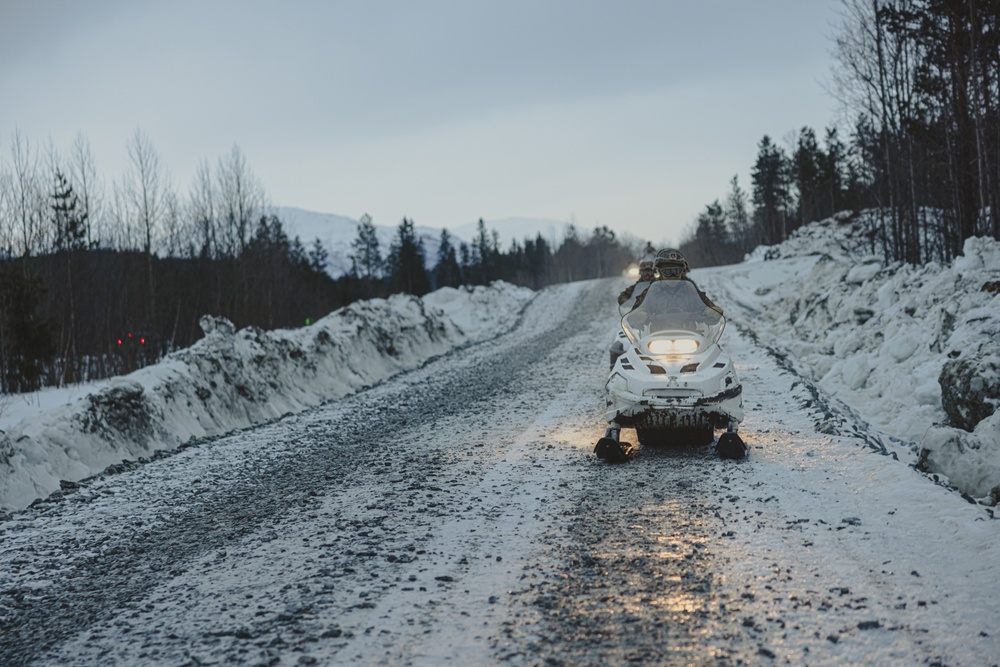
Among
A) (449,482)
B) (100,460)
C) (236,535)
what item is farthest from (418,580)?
(100,460)

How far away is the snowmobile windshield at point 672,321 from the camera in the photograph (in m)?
7.86

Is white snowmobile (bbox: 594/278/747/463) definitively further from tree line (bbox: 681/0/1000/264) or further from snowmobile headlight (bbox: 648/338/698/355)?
tree line (bbox: 681/0/1000/264)

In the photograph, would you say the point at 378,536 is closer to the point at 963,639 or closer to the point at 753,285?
the point at 963,639

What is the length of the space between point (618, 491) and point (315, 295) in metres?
66.8

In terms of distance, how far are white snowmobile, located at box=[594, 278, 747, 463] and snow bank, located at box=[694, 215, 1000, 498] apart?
1.91m

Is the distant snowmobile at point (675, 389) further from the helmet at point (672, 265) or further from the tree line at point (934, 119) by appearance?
the tree line at point (934, 119)

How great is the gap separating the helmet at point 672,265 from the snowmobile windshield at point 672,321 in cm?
32

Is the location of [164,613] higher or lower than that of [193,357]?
lower

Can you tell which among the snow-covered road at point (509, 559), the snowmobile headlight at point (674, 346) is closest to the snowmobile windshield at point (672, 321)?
the snowmobile headlight at point (674, 346)

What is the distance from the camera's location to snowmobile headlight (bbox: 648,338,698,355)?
780cm

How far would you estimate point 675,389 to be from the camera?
294 inches

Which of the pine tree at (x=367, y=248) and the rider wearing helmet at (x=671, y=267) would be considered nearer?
the rider wearing helmet at (x=671, y=267)

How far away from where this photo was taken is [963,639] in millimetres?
3449

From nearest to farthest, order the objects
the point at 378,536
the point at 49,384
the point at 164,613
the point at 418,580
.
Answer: the point at 164,613 < the point at 418,580 < the point at 378,536 < the point at 49,384
